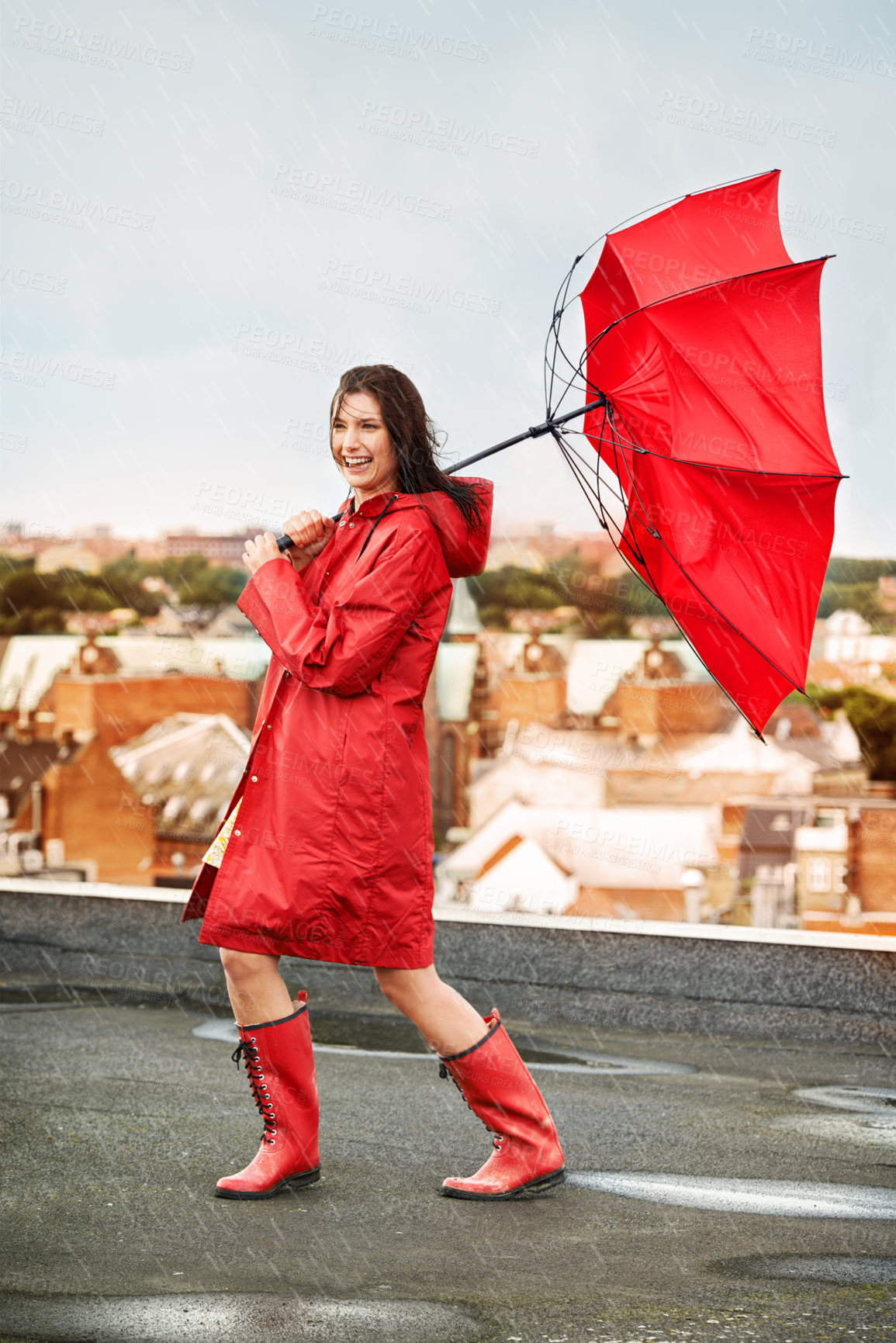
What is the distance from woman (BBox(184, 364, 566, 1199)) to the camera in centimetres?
309

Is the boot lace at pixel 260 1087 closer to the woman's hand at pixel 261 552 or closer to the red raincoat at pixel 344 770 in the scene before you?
the red raincoat at pixel 344 770

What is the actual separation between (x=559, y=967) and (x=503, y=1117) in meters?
2.29

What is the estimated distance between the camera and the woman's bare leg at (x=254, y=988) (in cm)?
317

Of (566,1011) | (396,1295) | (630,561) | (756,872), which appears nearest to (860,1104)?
(566,1011)

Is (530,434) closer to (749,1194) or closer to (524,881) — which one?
(749,1194)

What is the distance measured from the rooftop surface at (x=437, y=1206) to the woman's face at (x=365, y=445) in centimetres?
155

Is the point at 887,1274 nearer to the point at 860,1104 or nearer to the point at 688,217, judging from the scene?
the point at 860,1104

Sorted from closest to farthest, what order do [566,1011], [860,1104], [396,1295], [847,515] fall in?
1. [396,1295]
2. [860,1104]
3. [566,1011]
4. [847,515]

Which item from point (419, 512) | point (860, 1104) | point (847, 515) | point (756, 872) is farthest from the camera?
point (756, 872)

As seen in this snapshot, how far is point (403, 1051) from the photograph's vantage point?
16.1 ft

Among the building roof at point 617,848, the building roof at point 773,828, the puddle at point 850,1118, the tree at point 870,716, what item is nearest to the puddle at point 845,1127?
the puddle at point 850,1118

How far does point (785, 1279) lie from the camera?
2715 mm

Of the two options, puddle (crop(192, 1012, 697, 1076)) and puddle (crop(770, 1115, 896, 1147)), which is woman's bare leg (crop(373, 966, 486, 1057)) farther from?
puddle (crop(192, 1012, 697, 1076))

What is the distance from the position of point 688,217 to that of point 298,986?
11.5 ft
